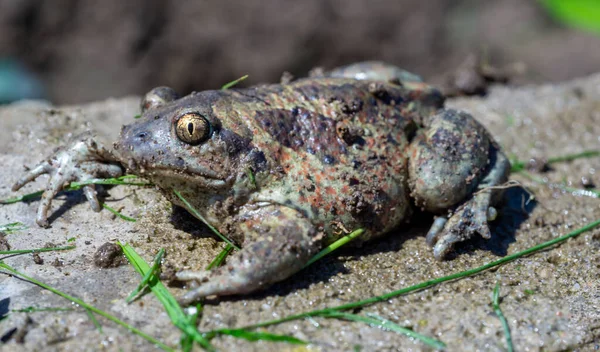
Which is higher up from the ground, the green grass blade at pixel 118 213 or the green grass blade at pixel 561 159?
the green grass blade at pixel 118 213

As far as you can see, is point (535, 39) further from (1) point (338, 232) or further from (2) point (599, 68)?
(1) point (338, 232)

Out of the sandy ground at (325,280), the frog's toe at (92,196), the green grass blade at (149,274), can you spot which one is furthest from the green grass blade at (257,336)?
the frog's toe at (92,196)

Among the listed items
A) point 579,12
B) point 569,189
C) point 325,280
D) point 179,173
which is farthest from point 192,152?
point 579,12

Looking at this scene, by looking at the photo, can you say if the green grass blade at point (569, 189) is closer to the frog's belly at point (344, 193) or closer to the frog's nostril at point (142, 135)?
the frog's belly at point (344, 193)

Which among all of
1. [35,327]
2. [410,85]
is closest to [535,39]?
[410,85]

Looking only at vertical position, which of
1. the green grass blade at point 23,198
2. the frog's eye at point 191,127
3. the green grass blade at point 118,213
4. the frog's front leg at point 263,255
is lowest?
the frog's front leg at point 263,255

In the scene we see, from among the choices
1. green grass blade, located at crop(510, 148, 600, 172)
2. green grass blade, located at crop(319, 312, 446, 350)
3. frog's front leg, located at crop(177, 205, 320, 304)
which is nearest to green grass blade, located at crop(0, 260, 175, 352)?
frog's front leg, located at crop(177, 205, 320, 304)

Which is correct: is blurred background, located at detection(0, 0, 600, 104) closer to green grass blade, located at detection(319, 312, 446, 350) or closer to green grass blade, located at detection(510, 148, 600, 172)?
green grass blade, located at detection(510, 148, 600, 172)

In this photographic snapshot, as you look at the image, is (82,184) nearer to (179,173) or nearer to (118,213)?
(118,213)
